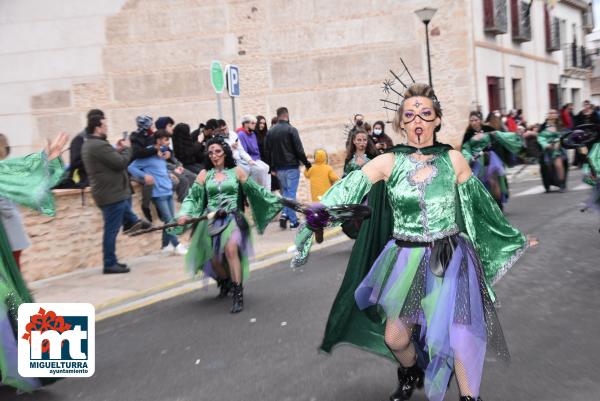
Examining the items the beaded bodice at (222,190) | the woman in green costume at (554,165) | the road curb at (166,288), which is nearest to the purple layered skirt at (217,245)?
the beaded bodice at (222,190)

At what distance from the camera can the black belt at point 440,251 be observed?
3.83 meters

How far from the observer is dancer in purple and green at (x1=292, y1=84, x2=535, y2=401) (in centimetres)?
373

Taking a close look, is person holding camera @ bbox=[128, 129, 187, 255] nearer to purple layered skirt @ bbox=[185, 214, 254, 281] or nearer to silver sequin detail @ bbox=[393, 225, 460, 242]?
purple layered skirt @ bbox=[185, 214, 254, 281]

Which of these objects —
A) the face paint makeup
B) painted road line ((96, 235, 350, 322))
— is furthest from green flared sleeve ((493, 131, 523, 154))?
the face paint makeup

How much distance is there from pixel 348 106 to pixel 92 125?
15.1 m

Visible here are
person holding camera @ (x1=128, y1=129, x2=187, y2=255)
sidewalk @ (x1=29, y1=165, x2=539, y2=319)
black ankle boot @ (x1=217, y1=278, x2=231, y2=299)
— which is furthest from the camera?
person holding camera @ (x1=128, y1=129, x2=187, y2=255)

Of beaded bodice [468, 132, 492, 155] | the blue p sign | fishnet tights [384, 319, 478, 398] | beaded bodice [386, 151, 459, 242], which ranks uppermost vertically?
the blue p sign

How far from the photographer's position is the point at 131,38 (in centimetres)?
2434

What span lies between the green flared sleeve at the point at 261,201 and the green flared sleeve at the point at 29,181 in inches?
98.2

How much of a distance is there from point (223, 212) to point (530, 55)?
2510 cm

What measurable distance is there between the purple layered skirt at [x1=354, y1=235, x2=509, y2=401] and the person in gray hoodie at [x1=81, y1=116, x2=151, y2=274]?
5652 mm

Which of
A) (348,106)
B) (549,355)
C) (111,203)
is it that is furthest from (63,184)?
(348,106)

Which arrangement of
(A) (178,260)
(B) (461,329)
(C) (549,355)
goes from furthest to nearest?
(A) (178,260) < (C) (549,355) < (B) (461,329)

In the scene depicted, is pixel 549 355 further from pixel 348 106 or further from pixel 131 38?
pixel 131 38
